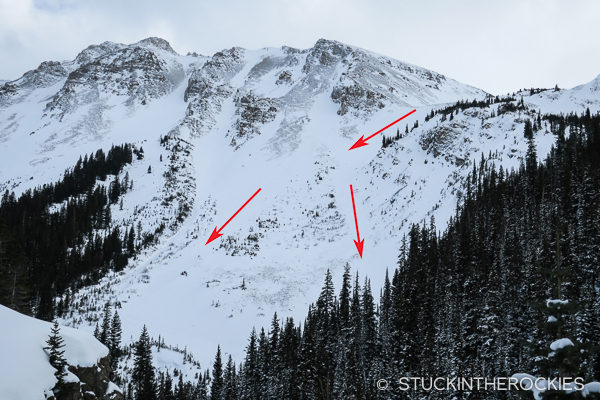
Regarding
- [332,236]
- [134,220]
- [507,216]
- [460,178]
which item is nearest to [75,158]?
[134,220]

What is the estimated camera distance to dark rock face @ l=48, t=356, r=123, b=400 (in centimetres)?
2212

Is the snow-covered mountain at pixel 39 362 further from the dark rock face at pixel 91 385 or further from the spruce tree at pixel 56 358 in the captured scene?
the spruce tree at pixel 56 358

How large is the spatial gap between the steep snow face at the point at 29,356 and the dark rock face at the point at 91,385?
0.43m

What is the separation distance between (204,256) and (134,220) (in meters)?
37.5

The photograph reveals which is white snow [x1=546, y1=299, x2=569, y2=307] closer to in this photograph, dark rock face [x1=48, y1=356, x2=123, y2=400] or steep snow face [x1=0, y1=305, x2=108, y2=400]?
steep snow face [x1=0, y1=305, x2=108, y2=400]

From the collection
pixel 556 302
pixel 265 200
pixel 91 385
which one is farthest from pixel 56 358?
pixel 265 200

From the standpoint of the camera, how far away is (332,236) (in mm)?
121812

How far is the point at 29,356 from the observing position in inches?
853

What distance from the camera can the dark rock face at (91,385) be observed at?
22125 millimetres

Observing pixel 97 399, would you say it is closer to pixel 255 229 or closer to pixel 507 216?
pixel 507 216

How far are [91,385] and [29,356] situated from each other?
4.78 m

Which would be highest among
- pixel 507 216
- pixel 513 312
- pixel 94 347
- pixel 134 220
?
pixel 134 220

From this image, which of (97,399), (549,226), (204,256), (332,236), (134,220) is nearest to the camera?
(97,399)

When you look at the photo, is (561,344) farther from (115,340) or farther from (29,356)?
(115,340)
